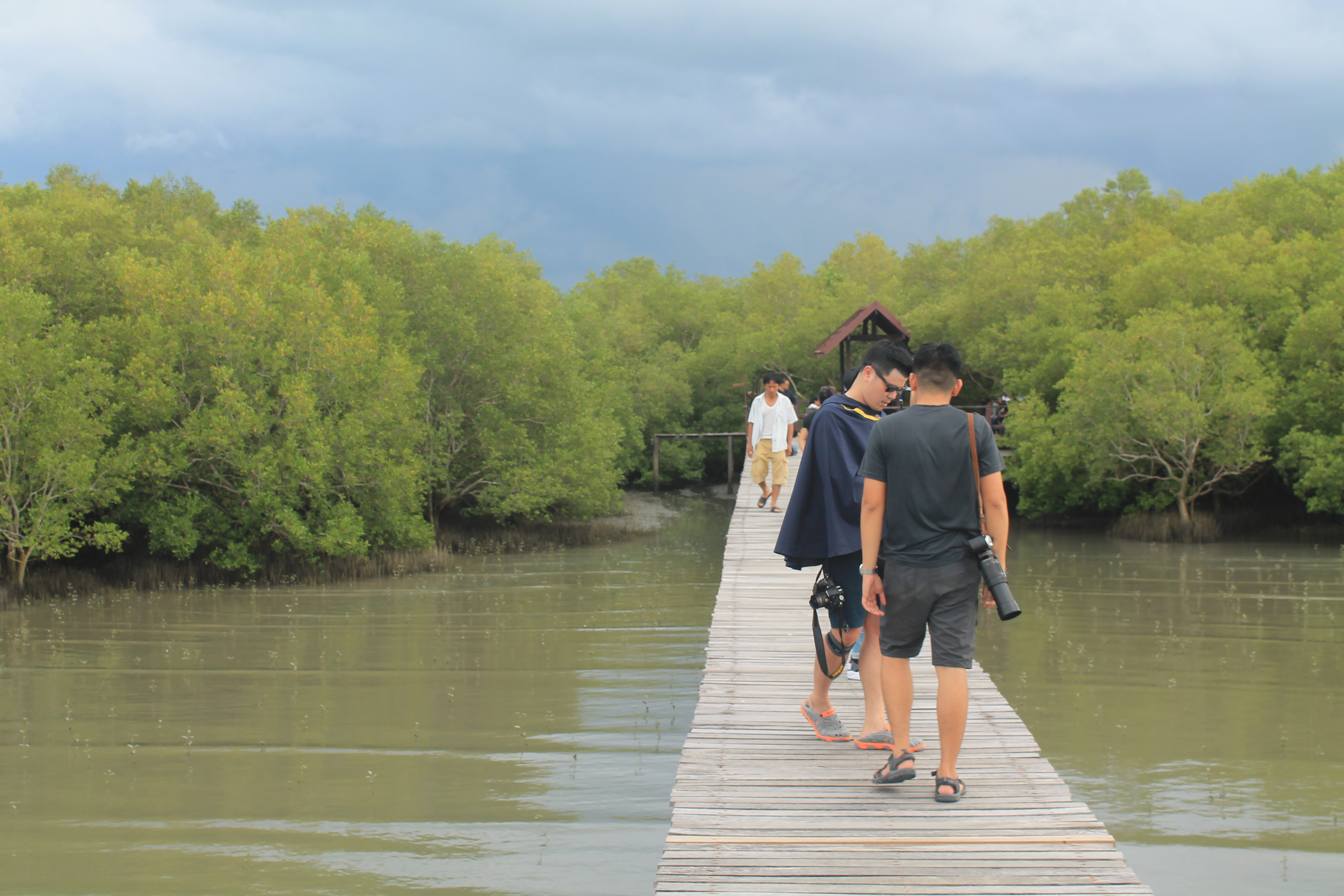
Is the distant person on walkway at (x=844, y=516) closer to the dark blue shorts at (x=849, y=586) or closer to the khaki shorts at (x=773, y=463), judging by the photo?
the dark blue shorts at (x=849, y=586)

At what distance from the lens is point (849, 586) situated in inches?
188

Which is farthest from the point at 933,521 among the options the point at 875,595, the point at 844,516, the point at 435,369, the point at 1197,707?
the point at 435,369

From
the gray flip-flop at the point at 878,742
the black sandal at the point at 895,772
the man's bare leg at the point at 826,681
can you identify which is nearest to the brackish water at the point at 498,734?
the man's bare leg at the point at 826,681

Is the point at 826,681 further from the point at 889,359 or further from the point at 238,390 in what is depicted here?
the point at 238,390

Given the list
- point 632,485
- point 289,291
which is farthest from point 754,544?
point 632,485

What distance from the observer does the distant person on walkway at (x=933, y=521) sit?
388 centimetres

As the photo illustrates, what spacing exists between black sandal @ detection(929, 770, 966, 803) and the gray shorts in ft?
1.84

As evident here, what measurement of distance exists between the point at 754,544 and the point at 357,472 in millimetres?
12564

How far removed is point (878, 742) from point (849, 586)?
Result: 70 cm

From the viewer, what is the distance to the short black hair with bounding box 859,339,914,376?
14.8 feet

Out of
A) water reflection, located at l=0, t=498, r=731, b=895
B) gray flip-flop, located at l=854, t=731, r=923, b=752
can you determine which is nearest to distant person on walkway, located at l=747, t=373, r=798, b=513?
water reflection, located at l=0, t=498, r=731, b=895

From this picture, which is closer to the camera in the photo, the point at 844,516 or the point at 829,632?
the point at 844,516

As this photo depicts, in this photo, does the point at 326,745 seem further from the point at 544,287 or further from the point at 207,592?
the point at 544,287

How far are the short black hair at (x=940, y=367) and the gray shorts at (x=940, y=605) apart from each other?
2.05 ft
